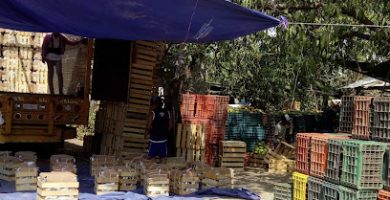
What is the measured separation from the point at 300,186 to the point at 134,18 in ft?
11.8

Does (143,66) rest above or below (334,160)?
above

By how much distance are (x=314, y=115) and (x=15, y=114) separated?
30.4 feet

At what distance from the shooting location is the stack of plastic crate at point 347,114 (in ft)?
27.2

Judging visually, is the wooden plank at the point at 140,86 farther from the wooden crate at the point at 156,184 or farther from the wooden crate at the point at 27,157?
the wooden crate at the point at 156,184

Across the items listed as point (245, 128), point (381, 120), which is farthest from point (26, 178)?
point (245, 128)

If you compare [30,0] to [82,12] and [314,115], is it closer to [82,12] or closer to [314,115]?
[82,12]

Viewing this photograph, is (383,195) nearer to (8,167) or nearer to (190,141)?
(8,167)

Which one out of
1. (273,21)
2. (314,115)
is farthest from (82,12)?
(314,115)

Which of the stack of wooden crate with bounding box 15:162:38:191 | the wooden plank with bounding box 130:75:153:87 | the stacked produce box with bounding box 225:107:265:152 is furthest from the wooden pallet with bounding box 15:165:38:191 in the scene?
the stacked produce box with bounding box 225:107:265:152

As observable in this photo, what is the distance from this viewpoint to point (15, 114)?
1125cm

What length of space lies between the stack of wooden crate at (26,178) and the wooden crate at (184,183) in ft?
7.30

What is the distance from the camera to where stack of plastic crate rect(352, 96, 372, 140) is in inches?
293

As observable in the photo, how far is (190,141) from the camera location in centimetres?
1290

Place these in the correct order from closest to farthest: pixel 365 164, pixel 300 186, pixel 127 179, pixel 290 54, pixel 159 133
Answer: pixel 365 164 → pixel 300 186 → pixel 127 179 → pixel 290 54 → pixel 159 133
